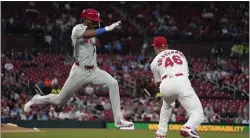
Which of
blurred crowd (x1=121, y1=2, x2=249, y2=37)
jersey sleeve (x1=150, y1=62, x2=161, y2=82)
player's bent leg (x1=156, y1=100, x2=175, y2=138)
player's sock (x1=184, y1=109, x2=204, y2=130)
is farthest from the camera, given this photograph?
blurred crowd (x1=121, y1=2, x2=249, y2=37)

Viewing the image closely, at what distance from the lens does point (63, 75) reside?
28.1m

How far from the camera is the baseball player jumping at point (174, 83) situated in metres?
10.5

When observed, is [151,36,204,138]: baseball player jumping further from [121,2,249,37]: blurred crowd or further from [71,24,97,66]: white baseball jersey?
[121,2,249,37]: blurred crowd

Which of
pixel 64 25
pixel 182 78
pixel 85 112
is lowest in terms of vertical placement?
pixel 85 112

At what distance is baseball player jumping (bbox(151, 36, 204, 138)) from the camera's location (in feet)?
34.4

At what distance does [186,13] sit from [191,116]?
25.0m

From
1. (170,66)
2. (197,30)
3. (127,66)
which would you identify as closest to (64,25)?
(127,66)

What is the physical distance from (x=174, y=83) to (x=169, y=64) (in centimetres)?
37

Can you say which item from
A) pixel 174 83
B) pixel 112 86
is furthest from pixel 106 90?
pixel 174 83

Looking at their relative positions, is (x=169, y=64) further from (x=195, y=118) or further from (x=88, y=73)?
(x=88, y=73)

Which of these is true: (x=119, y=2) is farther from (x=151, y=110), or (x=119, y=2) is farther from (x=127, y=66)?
(x=151, y=110)

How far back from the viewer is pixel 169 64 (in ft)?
35.2

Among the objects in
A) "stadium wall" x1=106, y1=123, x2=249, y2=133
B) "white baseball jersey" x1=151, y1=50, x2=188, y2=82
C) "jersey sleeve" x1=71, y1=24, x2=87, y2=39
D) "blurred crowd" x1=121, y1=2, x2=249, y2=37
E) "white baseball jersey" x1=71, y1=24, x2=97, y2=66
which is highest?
"blurred crowd" x1=121, y1=2, x2=249, y2=37

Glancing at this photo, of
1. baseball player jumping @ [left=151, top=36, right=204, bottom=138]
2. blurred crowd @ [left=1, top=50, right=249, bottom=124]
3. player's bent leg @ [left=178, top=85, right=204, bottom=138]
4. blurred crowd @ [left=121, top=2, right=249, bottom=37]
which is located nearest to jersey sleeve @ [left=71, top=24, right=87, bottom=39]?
baseball player jumping @ [left=151, top=36, right=204, bottom=138]
